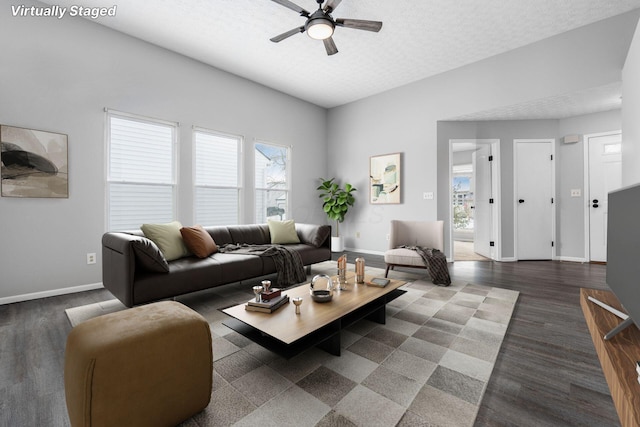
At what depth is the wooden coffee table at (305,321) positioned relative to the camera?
1565mm

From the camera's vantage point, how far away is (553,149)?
494 cm

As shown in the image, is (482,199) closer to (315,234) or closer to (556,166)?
(556,166)

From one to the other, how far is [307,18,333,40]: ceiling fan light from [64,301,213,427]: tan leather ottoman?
2797 mm

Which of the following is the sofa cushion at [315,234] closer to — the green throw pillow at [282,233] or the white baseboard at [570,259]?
the green throw pillow at [282,233]

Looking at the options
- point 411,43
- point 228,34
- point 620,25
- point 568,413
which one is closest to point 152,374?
point 568,413

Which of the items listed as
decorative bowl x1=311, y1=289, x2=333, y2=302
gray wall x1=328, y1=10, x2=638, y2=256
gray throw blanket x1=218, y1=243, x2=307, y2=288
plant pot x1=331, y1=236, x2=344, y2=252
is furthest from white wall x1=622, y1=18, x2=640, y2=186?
plant pot x1=331, y1=236, x2=344, y2=252

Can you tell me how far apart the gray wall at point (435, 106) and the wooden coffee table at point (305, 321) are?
130 inches

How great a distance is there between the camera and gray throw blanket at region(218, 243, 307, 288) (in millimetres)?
3322

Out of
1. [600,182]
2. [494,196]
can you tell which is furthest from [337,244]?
[600,182]

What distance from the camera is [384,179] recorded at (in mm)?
5539

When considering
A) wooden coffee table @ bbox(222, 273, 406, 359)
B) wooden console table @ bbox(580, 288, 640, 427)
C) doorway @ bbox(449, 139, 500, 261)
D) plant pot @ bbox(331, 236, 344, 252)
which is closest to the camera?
wooden console table @ bbox(580, 288, 640, 427)

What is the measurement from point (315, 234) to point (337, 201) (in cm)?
195

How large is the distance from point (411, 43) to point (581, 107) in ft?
9.72

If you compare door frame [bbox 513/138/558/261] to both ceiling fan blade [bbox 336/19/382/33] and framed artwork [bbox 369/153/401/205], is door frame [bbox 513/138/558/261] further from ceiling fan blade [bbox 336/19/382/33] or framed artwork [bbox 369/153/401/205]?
ceiling fan blade [bbox 336/19/382/33]
